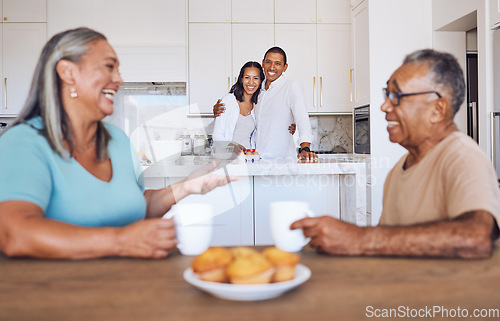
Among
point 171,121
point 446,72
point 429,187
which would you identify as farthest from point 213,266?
point 171,121

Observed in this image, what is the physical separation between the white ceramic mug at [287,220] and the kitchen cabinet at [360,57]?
3.36 m

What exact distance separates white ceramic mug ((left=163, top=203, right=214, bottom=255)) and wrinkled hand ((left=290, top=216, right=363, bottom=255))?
0.63 ft

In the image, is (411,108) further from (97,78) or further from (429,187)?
(97,78)

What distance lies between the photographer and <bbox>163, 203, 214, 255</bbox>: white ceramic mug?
0.90 meters

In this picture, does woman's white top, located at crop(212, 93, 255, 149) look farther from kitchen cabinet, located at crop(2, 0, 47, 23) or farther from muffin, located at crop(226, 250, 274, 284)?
muffin, located at crop(226, 250, 274, 284)

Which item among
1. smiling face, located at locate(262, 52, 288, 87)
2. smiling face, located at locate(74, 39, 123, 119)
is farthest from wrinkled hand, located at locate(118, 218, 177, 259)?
smiling face, located at locate(262, 52, 288, 87)

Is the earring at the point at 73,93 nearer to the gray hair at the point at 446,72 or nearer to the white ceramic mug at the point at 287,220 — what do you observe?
the white ceramic mug at the point at 287,220

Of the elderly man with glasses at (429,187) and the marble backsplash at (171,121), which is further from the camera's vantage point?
the marble backsplash at (171,121)

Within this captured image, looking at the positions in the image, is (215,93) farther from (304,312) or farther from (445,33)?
(304,312)

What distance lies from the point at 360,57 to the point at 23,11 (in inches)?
131

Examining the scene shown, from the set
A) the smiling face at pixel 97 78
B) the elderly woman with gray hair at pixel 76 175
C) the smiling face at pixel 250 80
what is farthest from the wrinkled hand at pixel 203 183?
the smiling face at pixel 250 80

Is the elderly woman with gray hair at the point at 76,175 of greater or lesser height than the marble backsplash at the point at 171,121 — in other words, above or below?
below

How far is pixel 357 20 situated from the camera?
14.2 ft

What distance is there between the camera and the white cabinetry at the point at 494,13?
9.75 ft
